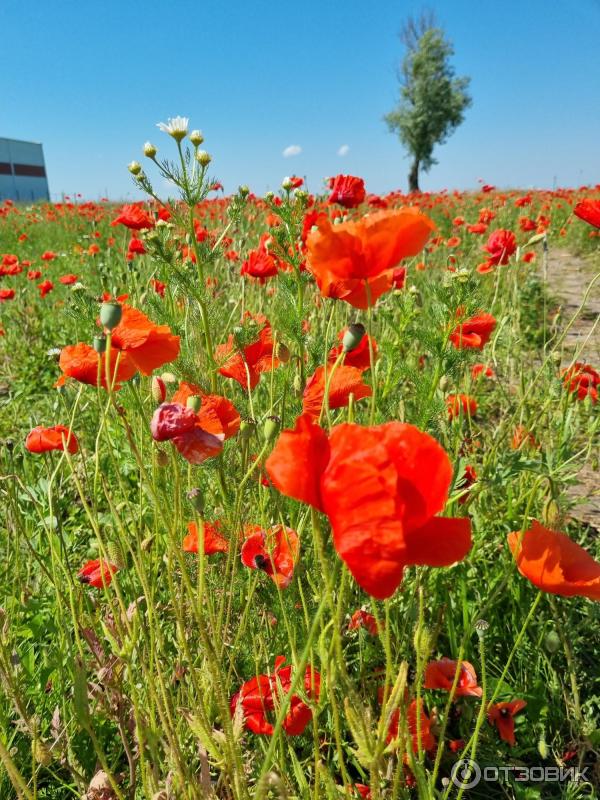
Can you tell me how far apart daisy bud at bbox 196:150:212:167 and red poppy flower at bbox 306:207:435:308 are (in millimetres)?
511

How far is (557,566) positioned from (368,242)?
22.9 inches

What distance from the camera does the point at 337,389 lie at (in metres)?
1.14

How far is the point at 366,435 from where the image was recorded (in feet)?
2.02

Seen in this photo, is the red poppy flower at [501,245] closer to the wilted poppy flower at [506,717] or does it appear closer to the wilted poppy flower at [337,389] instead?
the wilted poppy flower at [337,389]

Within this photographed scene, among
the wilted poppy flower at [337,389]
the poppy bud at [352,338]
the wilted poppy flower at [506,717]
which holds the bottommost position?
the wilted poppy flower at [506,717]

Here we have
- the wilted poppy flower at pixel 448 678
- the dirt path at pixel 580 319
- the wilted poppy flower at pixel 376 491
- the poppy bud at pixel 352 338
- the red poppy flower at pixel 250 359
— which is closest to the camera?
the wilted poppy flower at pixel 376 491

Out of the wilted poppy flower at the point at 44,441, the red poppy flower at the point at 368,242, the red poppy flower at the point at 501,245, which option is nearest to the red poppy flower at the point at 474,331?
the red poppy flower at the point at 368,242

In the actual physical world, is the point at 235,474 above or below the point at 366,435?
below

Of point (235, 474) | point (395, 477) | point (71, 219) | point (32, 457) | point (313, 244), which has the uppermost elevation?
point (71, 219)

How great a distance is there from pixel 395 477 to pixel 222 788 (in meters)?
1.09

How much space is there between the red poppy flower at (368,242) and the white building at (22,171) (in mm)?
44128

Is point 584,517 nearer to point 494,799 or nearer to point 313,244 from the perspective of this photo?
point 494,799

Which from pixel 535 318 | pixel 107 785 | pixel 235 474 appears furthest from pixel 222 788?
pixel 535 318

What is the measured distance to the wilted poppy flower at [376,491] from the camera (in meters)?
0.59
